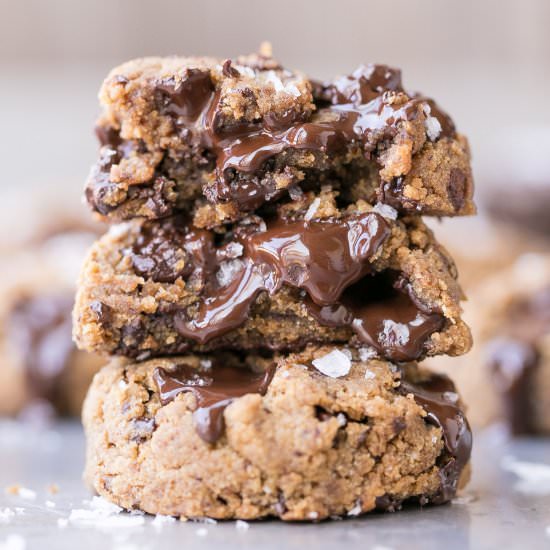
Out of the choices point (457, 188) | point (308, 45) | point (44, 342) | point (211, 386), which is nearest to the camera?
point (211, 386)

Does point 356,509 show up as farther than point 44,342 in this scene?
No

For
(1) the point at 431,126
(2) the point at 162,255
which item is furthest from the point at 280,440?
(1) the point at 431,126

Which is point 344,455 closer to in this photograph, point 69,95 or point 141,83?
point 141,83

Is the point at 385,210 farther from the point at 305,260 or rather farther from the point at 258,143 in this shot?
the point at 258,143

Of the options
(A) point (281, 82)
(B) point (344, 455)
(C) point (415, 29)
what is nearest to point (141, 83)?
(A) point (281, 82)

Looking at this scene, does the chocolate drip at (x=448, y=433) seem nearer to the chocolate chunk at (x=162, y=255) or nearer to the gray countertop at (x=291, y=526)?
the gray countertop at (x=291, y=526)

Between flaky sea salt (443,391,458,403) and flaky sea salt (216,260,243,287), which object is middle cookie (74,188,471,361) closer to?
flaky sea salt (216,260,243,287)

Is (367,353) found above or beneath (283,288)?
beneath

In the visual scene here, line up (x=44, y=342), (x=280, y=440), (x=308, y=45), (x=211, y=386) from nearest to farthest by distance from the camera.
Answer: (x=280, y=440), (x=211, y=386), (x=44, y=342), (x=308, y=45)
